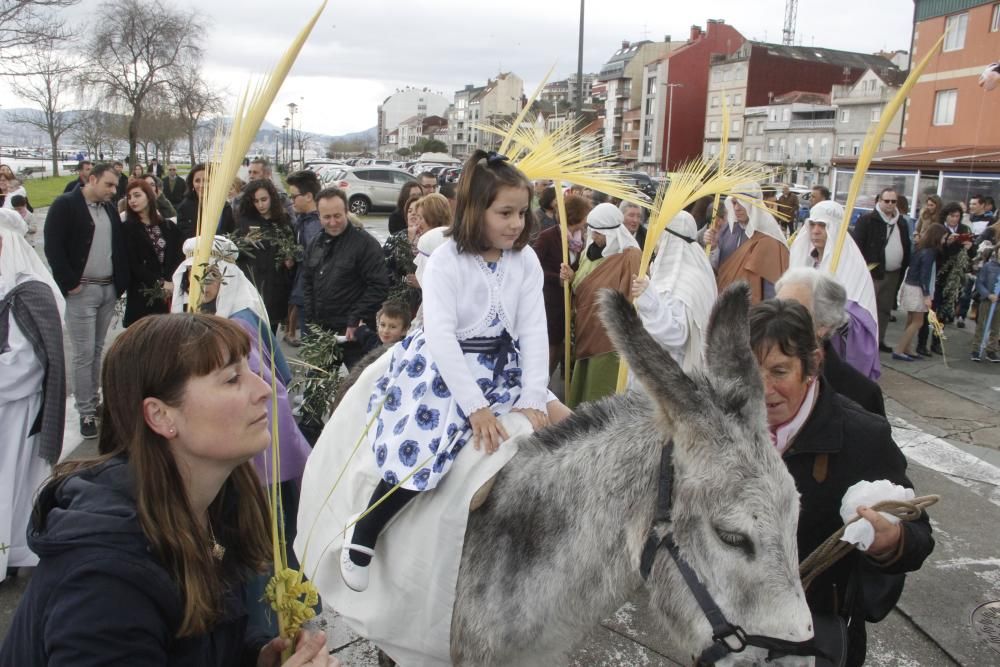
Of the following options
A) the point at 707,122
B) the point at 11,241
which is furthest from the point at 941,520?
the point at 707,122

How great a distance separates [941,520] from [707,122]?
6599 cm

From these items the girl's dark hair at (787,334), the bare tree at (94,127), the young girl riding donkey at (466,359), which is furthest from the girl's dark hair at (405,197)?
the bare tree at (94,127)

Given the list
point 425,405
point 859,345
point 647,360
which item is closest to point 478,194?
point 425,405

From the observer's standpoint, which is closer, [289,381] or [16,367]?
[16,367]

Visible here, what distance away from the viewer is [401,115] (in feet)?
513

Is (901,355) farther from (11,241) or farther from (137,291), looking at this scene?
(11,241)

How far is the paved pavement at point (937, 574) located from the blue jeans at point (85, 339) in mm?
339

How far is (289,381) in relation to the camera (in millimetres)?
4367

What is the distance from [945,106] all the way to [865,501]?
33192mm

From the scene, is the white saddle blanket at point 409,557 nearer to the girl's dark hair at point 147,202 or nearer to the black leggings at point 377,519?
the black leggings at point 377,519

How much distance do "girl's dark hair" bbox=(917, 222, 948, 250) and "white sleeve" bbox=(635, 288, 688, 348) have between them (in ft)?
23.6

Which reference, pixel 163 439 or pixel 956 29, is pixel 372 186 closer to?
pixel 956 29

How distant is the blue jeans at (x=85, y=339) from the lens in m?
5.98

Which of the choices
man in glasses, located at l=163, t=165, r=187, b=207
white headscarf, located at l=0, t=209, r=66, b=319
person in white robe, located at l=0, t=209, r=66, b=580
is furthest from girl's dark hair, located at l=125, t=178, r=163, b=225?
man in glasses, located at l=163, t=165, r=187, b=207
